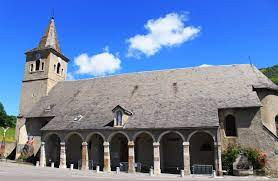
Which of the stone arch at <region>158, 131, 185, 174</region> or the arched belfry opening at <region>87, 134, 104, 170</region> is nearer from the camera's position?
the stone arch at <region>158, 131, 185, 174</region>

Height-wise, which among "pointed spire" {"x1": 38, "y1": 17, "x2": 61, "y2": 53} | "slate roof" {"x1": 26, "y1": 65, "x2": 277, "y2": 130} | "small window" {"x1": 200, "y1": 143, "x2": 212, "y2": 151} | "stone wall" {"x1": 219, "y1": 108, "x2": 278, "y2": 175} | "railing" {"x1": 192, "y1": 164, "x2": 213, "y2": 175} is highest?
"pointed spire" {"x1": 38, "y1": 17, "x2": 61, "y2": 53}

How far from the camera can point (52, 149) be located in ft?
110

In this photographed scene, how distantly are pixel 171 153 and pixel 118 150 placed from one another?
583cm

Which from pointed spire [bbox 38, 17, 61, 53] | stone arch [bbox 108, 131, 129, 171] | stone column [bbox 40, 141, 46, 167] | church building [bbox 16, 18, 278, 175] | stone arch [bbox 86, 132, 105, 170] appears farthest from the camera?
pointed spire [bbox 38, 17, 61, 53]

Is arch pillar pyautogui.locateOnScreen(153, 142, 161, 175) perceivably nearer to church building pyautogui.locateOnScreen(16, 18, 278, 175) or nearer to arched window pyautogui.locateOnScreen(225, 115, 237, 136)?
church building pyautogui.locateOnScreen(16, 18, 278, 175)

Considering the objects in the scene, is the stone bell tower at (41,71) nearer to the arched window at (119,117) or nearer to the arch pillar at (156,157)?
the arched window at (119,117)

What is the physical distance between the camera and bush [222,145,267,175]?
81.5 feet

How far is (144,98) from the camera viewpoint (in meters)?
31.8

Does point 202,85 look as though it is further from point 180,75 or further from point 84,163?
point 84,163

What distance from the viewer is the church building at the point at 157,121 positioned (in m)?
26.5

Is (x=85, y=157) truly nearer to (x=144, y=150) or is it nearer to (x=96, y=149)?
(x=96, y=149)

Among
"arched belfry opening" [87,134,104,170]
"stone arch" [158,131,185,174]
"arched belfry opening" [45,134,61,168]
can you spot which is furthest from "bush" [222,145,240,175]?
"arched belfry opening" [45,134,61,168]

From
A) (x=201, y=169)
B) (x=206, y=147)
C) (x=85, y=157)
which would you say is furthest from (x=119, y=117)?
(x=201, y=169)

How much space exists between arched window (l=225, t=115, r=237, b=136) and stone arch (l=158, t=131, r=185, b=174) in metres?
4.61
